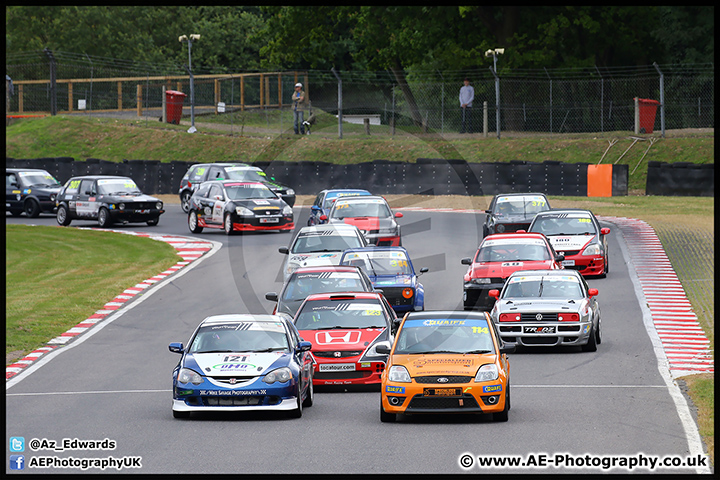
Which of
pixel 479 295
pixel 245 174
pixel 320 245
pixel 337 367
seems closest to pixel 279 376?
pixel 337 367

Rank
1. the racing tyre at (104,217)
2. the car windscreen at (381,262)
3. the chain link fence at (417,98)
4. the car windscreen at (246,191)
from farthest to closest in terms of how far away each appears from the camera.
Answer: the chain link fence at (417,98) → the racing tyre at (104,217) → the car windscreen at (246,191) → the car windscreen at (381,262)

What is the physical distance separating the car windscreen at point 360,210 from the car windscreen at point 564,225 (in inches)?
199

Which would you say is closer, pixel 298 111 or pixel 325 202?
pixel 325 202

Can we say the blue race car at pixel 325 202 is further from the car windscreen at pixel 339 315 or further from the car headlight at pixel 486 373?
the car headlight at pixel 486 373

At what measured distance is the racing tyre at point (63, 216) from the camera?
38.3 meters

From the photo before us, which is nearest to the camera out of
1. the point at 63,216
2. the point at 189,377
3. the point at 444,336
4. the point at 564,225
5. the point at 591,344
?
the point at 189,377

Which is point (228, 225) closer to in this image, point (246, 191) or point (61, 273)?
point (246, 191)

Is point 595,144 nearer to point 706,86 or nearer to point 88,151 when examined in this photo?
point 706,86

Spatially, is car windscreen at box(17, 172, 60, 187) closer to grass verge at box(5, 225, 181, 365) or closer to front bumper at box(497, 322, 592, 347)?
grass verge at box(5, 225, 181, 365)

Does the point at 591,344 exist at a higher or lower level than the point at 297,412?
higher

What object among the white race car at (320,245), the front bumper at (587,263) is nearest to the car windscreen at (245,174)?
the white race car at (320,245)

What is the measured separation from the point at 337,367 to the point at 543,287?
5288mm

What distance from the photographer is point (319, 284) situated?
20.0 meters

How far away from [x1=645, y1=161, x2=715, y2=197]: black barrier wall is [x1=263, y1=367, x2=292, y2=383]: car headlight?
32602 mm
